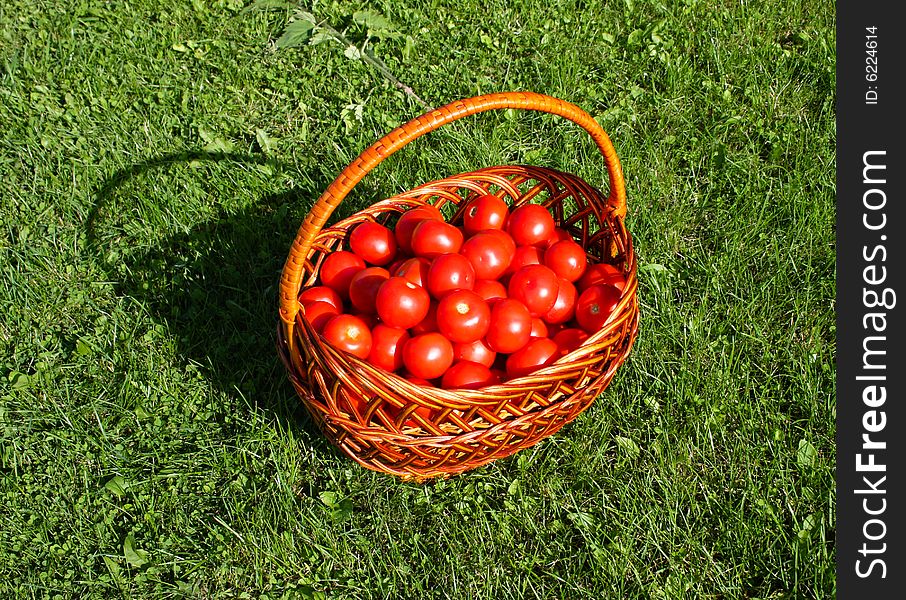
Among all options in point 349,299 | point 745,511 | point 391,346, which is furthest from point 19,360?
point 745,511

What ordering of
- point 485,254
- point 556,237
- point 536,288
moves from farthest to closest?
point 556,237 < point 485,254 < point 536,288

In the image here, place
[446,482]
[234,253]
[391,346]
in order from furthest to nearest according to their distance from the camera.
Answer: [234,253] < [446,482] < [391,346]

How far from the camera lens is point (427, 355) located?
2.73 metres

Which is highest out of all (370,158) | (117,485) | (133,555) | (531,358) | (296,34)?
(296,34)

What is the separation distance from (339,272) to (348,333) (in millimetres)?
421

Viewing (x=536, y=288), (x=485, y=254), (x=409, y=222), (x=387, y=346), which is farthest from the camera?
(x=409, y=222)

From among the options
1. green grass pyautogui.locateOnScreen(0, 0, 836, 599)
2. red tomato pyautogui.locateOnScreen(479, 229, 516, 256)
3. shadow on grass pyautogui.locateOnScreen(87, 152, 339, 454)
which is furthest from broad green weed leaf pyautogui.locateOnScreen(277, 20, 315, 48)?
→ red tomato pyautogui.locateOnScreen(479, 229, 516, 256)

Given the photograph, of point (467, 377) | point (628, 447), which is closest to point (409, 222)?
point (467, 377)

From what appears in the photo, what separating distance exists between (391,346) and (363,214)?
2.19ft

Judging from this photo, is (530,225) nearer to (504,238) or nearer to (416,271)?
(504,238)

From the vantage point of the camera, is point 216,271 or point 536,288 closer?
point 536,288

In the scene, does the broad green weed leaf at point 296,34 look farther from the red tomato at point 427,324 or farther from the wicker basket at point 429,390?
the red tomato at point 427,324

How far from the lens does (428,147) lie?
4.12 metres

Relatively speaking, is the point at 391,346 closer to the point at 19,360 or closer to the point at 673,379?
the point at 673,379
